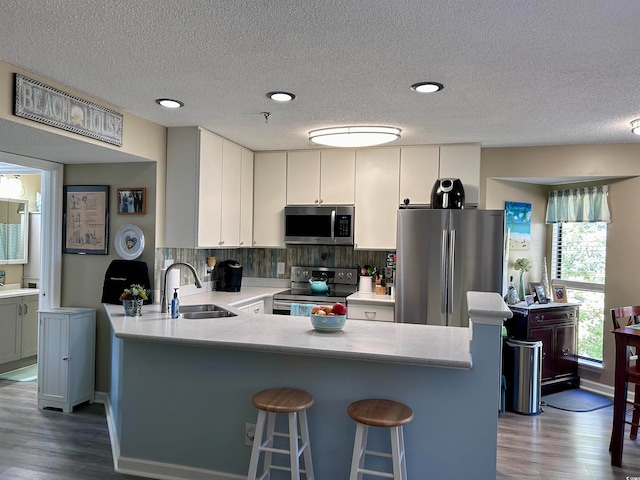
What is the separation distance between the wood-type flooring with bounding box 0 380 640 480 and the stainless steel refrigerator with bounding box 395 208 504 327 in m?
1.01

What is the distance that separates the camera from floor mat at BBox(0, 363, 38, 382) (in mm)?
4516

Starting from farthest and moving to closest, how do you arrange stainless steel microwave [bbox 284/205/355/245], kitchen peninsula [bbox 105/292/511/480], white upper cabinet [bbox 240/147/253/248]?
white upper cabinet [bbox 240/147/253/248], stainless steel microwave [bbox 284/205/355/245], kitchen peninsula [bbox 105/292/511/480]

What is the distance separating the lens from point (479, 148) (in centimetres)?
419

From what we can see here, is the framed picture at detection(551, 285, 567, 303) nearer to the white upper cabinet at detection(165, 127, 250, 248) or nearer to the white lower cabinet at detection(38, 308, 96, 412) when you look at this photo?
the white upper cabinet at detection(165, 127, 250, 248)

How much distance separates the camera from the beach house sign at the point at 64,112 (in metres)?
2.50

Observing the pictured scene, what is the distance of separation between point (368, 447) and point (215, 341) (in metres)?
0.98

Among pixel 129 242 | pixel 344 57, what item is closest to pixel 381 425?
pixel 344 57

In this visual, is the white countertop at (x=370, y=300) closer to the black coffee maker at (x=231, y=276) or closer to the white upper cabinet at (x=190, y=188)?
the black coffee maker at (x=231, y=276)

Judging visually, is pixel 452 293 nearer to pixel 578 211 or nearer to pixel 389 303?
pixel 389 303

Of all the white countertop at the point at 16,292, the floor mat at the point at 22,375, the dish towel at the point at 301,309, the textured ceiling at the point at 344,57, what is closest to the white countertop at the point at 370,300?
the dish towel at the point at 301,309

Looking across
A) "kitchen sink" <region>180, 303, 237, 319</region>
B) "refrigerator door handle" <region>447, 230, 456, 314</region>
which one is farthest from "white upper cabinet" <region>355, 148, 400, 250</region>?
"kitchen sink" <region>180, 303, 237, 319</region>

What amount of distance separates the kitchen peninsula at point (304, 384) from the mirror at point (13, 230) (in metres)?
3.03

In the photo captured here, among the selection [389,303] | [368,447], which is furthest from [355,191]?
[368,447]

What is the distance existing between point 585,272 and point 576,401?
132cm
